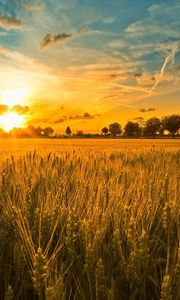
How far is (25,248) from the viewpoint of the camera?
2000 mm

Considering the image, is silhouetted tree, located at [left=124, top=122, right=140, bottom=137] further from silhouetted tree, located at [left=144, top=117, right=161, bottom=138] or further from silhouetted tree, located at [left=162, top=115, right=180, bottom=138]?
silhouetted tree, located at [left=162, top=115, right=180, bottom=138]

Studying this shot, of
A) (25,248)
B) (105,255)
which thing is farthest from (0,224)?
(105,255)

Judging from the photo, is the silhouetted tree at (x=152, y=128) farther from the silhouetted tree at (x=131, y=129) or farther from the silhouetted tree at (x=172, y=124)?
the silhouetted tree at (x=131, y=129)

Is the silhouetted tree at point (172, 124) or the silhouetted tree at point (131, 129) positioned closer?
the silhouetted tree at point (172, 124)

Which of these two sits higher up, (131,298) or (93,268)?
(93,268)

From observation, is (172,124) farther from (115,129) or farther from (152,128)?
(115,129)

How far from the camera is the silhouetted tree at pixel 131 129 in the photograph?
92.4 metres

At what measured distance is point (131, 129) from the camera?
9275 centimetres

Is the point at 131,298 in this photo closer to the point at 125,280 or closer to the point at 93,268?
the point at 125,280

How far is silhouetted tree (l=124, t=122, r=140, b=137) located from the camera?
303 ft

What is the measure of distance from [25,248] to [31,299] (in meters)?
0.28

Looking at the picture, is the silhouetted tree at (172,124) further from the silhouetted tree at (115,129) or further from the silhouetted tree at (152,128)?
the silhouetted tree at (115,129)

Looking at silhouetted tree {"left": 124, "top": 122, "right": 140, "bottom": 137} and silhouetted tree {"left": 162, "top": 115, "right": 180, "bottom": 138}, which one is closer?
silhouetted tree {"left": 162, "top": 115, "right": 180, "bottom": 138}

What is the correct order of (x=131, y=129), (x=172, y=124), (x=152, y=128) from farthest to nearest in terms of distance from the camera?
1. (x=131, y=129)
2. (x=152, y=128)
3. (x=172, y=124)
